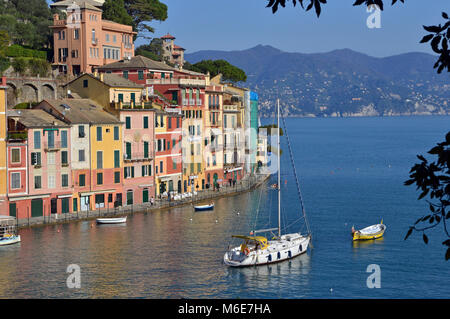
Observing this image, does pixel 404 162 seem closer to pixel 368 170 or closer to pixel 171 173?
pixel 368 170

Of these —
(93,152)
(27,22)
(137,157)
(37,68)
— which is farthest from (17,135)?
(27,22)

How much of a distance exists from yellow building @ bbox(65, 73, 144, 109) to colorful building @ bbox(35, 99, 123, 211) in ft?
5.26

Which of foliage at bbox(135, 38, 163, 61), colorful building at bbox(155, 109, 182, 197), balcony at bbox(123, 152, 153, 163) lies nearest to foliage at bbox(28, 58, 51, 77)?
colorful building at bbox(155, 109, 182, 197)

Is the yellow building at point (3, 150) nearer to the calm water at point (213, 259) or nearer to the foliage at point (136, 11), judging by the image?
the calm water at point (213, 259)

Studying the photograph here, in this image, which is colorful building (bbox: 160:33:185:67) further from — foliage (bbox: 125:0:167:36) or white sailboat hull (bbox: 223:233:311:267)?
white sailboat hull (bbox: 223:233:311:267)

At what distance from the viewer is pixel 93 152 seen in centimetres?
6328

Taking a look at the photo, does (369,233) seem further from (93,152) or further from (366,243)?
(93,152)

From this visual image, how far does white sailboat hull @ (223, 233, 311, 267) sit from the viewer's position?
45.8m

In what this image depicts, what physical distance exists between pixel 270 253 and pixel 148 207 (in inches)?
856

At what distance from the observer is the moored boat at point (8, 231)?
50.1 m

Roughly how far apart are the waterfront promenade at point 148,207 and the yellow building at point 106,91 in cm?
936

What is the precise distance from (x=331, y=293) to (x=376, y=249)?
13.1 m

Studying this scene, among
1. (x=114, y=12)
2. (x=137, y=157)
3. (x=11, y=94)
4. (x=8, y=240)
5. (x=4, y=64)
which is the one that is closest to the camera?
(x=8, y=240)

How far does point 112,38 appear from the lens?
94.2m
